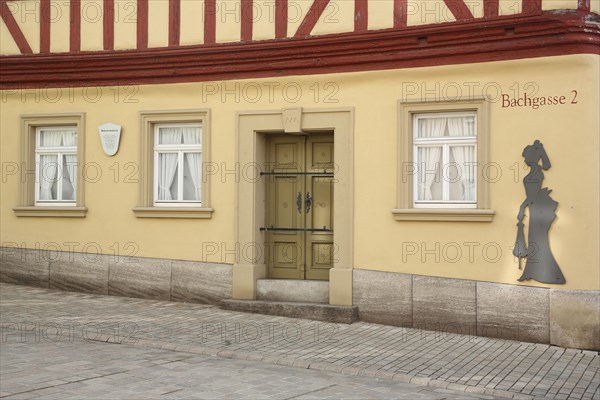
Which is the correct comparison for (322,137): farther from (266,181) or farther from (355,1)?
(355,1)

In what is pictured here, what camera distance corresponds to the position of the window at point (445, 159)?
11797 mm

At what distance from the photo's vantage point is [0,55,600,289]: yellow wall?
426 inches

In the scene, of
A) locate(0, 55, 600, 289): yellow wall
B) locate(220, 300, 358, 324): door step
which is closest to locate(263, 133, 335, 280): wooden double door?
locate(0, 55, 600, 289): yellow wall

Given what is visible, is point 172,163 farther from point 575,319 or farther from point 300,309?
point 575,319

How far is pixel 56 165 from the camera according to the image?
47.8 ft

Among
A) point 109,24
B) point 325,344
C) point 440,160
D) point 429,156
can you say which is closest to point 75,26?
point 109,24

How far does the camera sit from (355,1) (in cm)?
1234

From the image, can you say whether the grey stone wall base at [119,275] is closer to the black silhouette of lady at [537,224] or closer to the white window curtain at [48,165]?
the white window curtain at [48,165]

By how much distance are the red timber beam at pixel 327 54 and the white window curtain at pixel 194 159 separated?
0.81 metres

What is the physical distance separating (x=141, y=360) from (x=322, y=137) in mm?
4972

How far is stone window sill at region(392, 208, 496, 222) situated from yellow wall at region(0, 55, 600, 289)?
0.26ft

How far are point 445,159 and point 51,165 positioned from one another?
672 cm

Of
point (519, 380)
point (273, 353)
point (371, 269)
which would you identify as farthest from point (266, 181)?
point (519, 380)

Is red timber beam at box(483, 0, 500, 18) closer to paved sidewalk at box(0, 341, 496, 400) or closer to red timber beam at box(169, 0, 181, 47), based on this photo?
red timber beam at box(169, 0, 181, 47)
